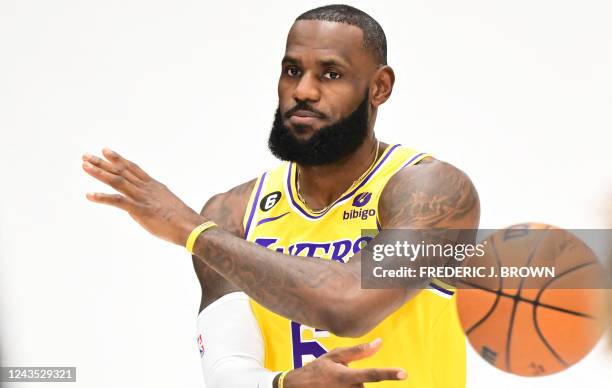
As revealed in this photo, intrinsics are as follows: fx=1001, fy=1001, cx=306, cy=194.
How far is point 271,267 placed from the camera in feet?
8.35

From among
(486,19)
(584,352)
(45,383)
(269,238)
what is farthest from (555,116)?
(45,383)

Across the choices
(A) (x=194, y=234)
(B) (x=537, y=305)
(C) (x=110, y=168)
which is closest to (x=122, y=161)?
(C) (x=110, y=168)

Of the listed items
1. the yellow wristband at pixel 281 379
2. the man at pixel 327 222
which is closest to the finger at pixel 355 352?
the man at pixel 327 222

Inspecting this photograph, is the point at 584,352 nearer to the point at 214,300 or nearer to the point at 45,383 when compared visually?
the point at 214,300

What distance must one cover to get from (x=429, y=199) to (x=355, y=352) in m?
0.48

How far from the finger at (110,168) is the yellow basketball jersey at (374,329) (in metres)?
0.62

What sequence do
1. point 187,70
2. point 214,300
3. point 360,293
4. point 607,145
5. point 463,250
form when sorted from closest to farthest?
point 360,293 → point 463,250 → point 214,300 → point 607,145 → point 187,70

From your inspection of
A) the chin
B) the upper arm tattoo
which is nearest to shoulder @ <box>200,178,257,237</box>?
the upper arm tattoo

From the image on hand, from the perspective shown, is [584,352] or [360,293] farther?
[584,352]

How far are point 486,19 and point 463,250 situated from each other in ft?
5.81

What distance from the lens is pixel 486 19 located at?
4320 millimetres

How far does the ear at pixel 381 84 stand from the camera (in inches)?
117

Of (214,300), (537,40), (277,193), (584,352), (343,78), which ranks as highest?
(537,40)

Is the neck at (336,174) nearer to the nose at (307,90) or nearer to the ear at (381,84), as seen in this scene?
the ear at (381,84)
